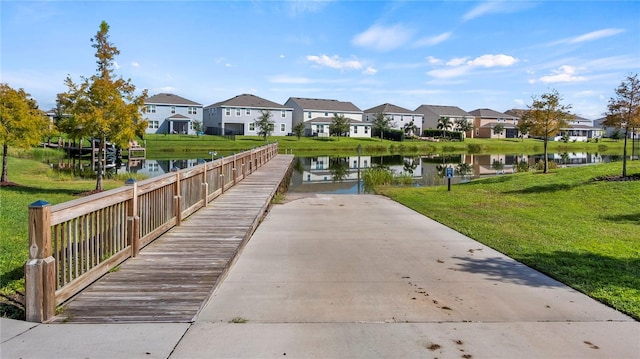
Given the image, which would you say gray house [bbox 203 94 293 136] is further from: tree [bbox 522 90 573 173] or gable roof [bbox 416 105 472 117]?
tree [bbox 522 90 573 173]

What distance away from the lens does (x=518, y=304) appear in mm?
5523

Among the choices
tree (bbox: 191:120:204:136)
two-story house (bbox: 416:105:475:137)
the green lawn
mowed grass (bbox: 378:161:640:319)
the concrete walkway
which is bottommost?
the concrete walkway

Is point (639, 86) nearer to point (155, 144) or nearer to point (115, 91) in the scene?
point (115, 91)

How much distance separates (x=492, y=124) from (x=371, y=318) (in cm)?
9644

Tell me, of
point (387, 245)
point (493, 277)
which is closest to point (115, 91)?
point (387, 245)

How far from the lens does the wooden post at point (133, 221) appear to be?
6.70 metres

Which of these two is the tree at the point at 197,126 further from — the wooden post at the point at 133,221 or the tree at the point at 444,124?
the wooden post at the point at 133,221

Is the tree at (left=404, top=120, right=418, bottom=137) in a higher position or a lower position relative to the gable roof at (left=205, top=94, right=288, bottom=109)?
lower

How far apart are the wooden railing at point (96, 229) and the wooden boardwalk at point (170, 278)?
158 millimetres

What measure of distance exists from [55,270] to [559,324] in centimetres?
499

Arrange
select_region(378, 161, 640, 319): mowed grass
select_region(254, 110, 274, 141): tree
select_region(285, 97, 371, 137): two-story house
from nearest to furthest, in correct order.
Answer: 1. select_region(378, 161, 640, 319): mowed grass
2. select_region(254, 110, 274, 141): tree
3. select_region(285, 97, 371, 137): two-story house

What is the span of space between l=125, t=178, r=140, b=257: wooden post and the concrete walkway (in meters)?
1.38

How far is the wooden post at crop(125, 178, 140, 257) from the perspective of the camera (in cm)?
670

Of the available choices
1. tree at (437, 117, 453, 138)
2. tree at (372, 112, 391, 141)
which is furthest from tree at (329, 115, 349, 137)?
→ tree at (437, 117, 453, 138)
